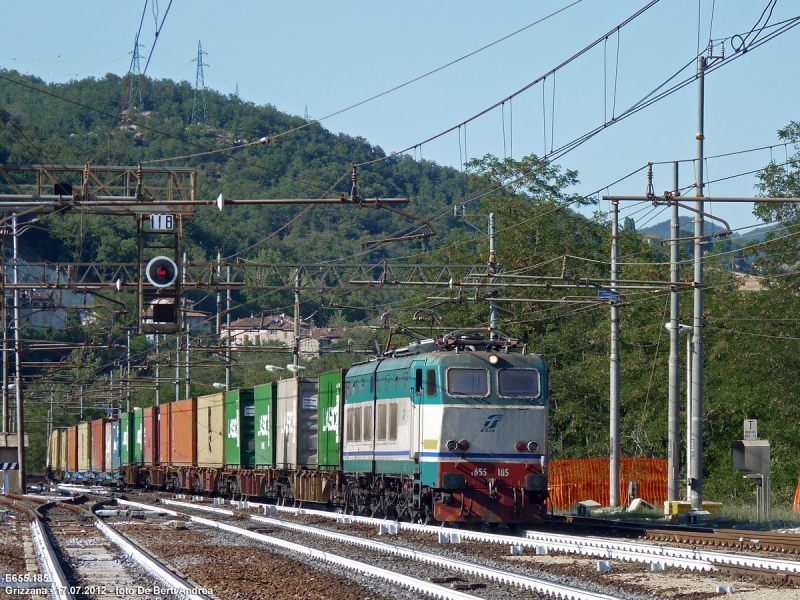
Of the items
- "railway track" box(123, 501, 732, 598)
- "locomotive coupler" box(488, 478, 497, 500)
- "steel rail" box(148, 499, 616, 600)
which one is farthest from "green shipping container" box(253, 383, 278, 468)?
"locomotive coupler" box(488, 478, 497, 500)

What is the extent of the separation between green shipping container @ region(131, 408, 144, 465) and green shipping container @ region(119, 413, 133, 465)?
0.38 metres

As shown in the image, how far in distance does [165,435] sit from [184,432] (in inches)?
150

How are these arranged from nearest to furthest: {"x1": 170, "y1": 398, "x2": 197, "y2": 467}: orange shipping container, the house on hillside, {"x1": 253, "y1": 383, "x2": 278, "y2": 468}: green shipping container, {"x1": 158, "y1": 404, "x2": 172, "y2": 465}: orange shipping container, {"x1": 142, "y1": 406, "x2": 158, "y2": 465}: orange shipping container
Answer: {"x1": 253, "y1": 383, "x2": 278, "y2": 468}: green shipping container
{"x1": 170, "y1": 398, "x2": 197, "y2": 467}: orange shipping container
{"x1": 158, "y1": 404, "x2": 172, "y2": 465}: orange shipping container
the house on hillside
{"x1": 142, "y1": 406, "x2": 158, "y2": 465}: orange shipping container

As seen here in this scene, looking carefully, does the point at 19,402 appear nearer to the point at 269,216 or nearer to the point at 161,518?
the point at 161,518

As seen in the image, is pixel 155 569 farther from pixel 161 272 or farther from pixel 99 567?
pixel 161 272

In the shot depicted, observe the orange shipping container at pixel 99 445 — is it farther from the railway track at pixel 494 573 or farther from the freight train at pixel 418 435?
the railway track at pixel 494 573

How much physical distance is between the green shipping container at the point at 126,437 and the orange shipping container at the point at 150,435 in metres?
2.91

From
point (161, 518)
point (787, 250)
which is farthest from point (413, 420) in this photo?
point (787, 250)

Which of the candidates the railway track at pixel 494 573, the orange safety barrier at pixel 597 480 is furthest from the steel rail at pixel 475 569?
the orange safety barrier at pixel 597 480

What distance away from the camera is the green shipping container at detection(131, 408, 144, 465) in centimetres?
5324

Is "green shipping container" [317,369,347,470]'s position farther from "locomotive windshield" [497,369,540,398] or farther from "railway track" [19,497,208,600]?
"locomotive windshield" [497,369,540,398]

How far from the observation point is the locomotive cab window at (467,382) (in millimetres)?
20719

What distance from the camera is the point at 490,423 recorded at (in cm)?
2084

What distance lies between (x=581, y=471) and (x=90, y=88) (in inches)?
5956
